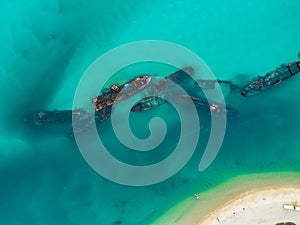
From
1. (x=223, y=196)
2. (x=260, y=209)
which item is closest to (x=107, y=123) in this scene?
(x=223, y=196)

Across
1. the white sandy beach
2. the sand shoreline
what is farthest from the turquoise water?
the white sandy beach

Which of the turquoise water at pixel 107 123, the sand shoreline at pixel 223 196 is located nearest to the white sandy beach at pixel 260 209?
the sand shoreline at pixel 223 196

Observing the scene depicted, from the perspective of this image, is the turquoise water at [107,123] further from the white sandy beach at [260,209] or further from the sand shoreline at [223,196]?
the white sandy beach at [260,209]

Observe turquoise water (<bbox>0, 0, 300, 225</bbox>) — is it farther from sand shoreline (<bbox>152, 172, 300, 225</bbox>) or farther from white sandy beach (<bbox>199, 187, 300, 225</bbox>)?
white sandy beach (<bbox>199, 187, 300, 225</bbox>)

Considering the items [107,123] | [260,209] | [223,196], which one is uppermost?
[107,123]

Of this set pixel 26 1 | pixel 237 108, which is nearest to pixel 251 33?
pixel 237 108

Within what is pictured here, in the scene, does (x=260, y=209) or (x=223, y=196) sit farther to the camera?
(x=223, y=196)

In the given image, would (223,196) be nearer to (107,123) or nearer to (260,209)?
(260,209)
